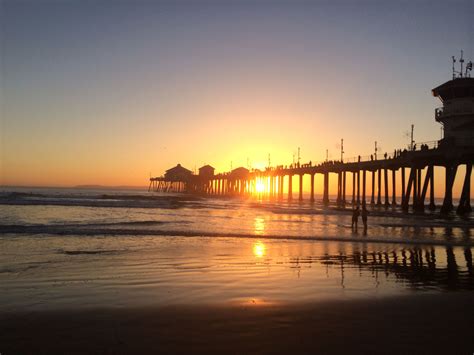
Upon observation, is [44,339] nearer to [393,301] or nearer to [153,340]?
[153,340]

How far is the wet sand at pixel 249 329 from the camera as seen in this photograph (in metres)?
4.77

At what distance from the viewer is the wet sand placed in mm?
4766

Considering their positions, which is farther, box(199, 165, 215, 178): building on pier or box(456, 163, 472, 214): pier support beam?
box(199, 165, 215, 178): building on pier

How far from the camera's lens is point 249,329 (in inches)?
212

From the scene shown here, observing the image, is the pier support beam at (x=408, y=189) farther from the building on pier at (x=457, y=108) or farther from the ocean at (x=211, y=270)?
the ocean at (x=211, y=270)

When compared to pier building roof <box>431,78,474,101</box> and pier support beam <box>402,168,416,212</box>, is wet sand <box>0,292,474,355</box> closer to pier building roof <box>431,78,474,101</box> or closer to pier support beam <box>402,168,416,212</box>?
pier support beam <box>402,168,416,212</box>

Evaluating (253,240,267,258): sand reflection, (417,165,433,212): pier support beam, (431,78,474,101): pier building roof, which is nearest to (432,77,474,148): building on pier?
(431,78,474,101): pier building roof

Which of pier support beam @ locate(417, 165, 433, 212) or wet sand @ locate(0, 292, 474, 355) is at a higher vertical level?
pier support beam @ locate(417, 165, 433, 212)

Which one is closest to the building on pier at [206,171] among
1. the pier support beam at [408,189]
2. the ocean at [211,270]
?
the pier support beam at [408,189]

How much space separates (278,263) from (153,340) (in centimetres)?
626

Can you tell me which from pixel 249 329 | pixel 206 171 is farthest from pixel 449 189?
pixel 206 171

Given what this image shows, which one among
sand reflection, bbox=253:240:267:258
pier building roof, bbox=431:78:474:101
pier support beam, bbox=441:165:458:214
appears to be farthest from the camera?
pier building roof, bbox=431:78:474:101

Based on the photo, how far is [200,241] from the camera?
51.7ft

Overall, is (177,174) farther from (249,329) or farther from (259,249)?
(249,329)
